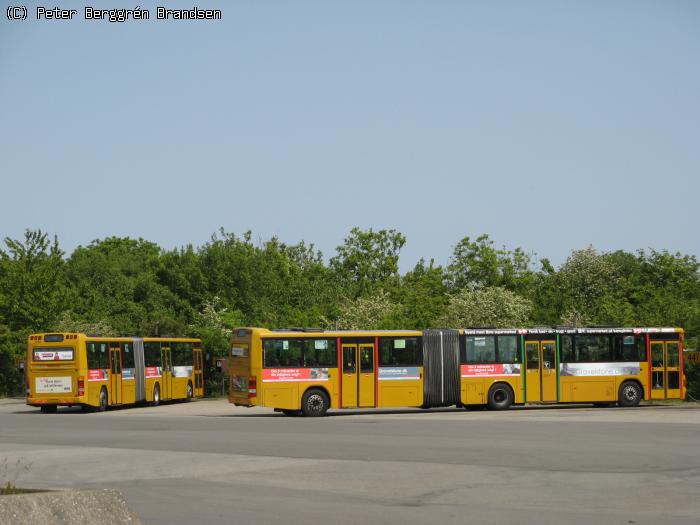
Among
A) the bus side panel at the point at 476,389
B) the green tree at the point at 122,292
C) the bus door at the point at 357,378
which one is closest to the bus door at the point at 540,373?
the bus side panel at the point at 476,389

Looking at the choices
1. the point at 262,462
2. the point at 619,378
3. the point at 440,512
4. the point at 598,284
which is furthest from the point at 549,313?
the point at 440,512

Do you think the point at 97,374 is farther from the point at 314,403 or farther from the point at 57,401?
the point at 314,403

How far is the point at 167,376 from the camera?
155 ft

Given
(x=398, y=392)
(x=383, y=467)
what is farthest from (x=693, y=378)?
(x=383, y=467)

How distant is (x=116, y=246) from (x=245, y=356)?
3673 inches

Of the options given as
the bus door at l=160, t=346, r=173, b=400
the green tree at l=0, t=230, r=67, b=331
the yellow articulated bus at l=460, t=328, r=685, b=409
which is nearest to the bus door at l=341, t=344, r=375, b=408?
the yellow articulated bus at l=460, t=328, r=685, b=409

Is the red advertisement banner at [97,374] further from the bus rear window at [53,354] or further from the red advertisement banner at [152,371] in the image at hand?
the red advertisement banner at [152,371]

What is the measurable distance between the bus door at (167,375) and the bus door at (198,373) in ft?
8.80

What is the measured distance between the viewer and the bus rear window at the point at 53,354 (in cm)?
4088

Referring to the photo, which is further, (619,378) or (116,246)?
(116,246)

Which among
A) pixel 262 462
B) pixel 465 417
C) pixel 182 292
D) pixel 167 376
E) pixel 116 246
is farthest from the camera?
pixel 116 246

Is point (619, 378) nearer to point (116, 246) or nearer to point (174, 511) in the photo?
point (174, 511)

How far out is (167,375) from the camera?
155 feet

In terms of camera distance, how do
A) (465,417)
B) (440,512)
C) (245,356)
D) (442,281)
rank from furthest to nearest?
(442,281)
(245,356)
(465,417)
(440,512)
